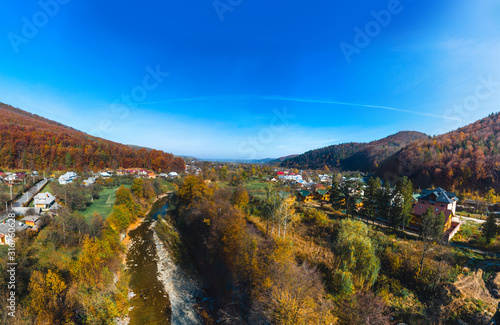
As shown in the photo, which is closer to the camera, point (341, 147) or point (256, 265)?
point (256, 265)

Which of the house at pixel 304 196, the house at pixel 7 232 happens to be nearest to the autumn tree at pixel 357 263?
the house at pixel 304 196

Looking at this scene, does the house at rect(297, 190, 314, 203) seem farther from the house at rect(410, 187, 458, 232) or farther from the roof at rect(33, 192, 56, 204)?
the roof at rect(33, 192, 56, 204)

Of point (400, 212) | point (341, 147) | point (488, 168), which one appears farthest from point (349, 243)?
point (341, 147)

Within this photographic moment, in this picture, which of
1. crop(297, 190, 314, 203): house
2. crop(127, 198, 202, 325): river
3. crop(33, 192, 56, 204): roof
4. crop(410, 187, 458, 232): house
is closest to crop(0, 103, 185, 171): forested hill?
crop(33, 192, 56, 204): roof

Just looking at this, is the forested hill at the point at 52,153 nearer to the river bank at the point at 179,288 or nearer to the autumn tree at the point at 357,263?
the river bank at the point at 179,288

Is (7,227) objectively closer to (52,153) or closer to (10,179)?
(10,179)

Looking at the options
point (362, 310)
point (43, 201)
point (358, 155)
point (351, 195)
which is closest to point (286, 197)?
point (351, 195)

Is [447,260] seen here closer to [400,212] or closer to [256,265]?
[400,212]
